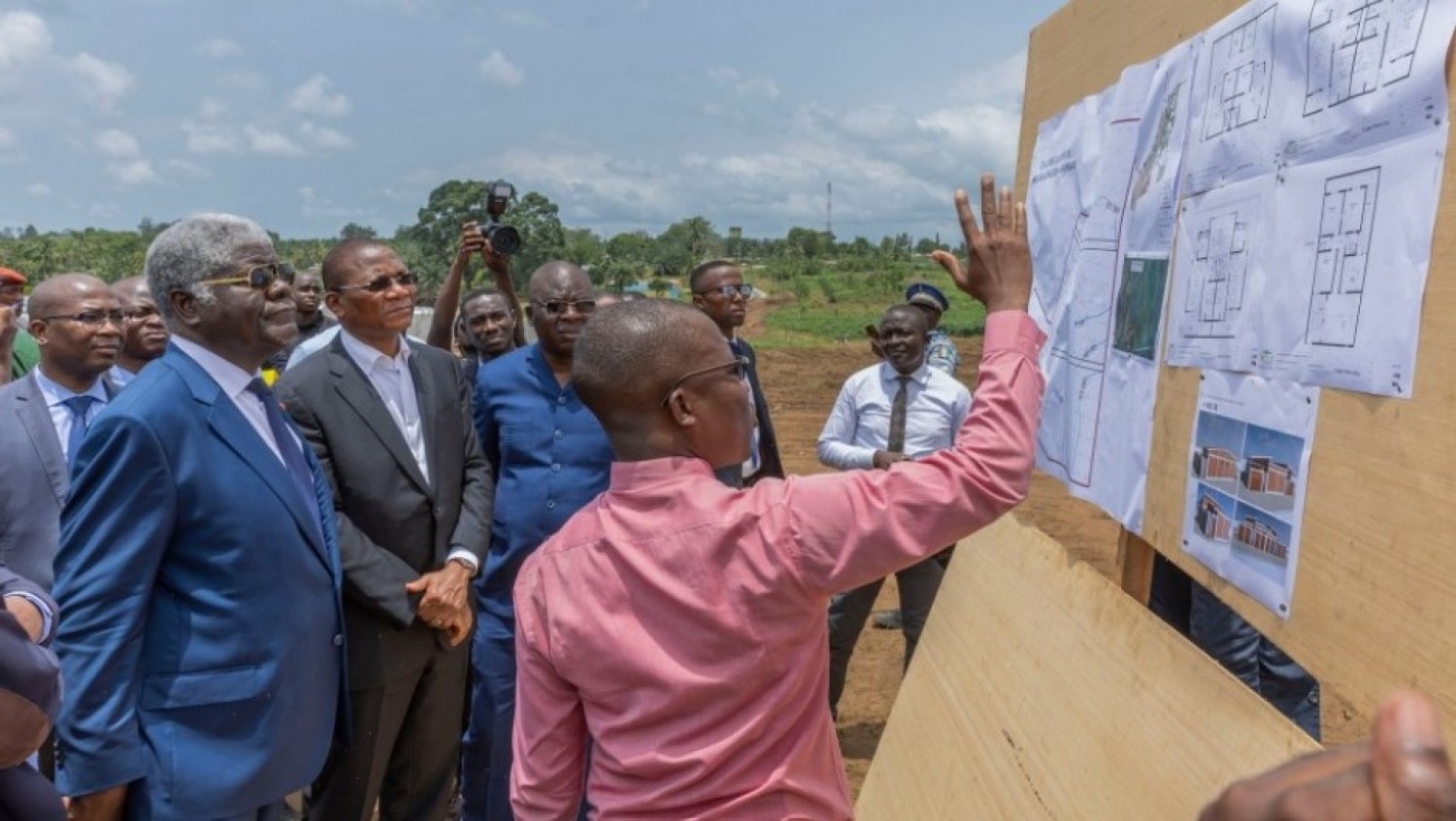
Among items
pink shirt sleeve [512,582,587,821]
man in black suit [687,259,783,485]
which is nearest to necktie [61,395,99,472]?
man in black suit [687,259,783,485]

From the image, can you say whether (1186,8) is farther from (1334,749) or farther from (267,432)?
(267,432)

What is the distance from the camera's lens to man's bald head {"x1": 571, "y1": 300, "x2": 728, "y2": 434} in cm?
169

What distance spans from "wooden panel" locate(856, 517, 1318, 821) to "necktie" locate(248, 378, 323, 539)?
167 centimetres

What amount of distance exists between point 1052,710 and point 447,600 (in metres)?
1.79

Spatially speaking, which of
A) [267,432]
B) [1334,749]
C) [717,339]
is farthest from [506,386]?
[1334,749]

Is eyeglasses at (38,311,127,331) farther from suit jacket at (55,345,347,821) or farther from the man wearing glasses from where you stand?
suit jacket at (55,345,347,821)

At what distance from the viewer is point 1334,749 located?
21.3 inches

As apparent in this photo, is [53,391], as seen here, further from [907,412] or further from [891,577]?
[891,577]

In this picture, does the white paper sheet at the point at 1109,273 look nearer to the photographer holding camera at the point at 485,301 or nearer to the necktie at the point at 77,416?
the photographer holding camera at the point at 485,301

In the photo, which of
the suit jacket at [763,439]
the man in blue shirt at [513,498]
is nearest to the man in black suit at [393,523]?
the man in blue shirt at [513,498]

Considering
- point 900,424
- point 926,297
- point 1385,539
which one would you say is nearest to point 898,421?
point 900,424

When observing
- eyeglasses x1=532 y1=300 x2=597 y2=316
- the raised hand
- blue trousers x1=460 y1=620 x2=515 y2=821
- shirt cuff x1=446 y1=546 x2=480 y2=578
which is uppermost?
the raised hand

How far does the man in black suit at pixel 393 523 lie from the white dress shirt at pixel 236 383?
18.3 inches

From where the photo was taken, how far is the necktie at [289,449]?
2543 mm
